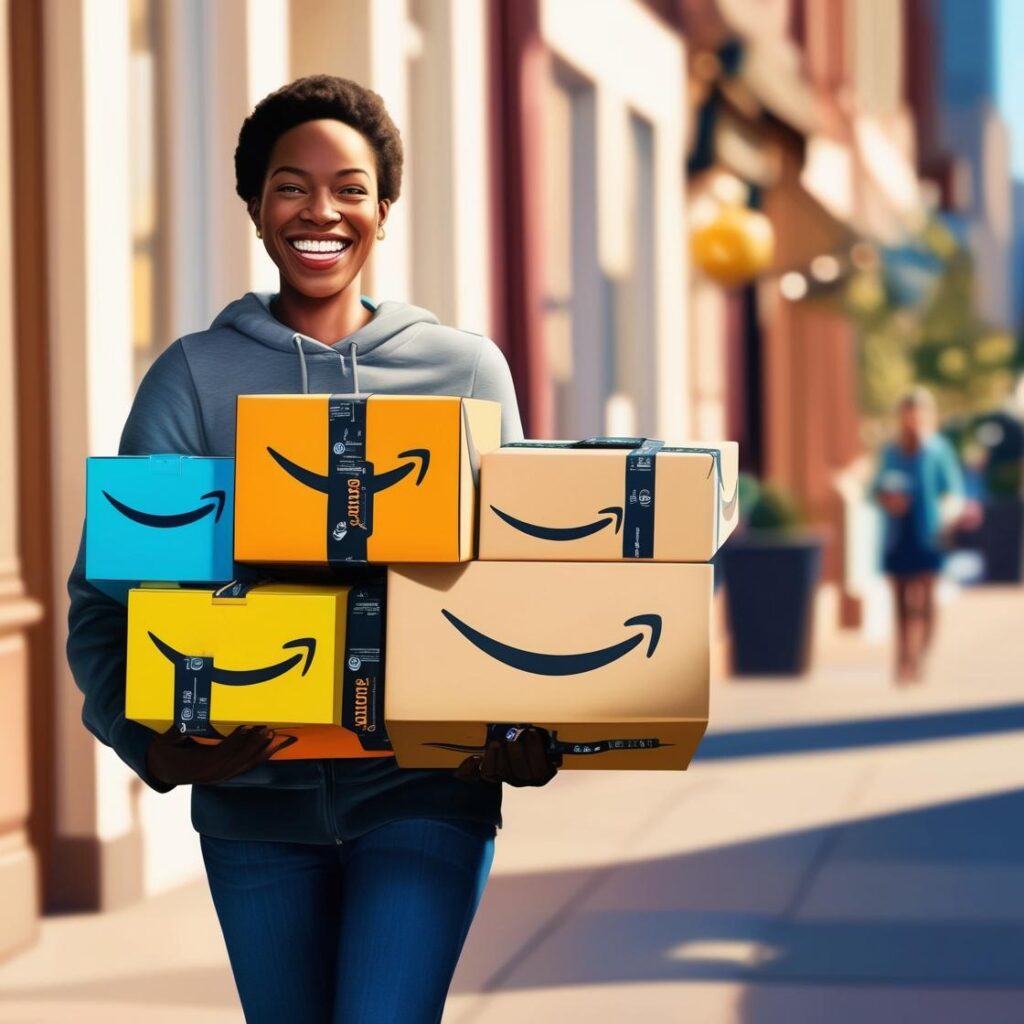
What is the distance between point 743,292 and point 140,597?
595 inches

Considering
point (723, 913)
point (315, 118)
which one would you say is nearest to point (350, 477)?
point (315, 118)

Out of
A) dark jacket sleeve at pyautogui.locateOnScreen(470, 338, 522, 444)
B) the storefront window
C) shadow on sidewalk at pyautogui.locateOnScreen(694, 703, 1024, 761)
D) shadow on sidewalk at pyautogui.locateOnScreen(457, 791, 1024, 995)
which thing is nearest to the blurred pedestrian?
shadow on sidewalk at pyautogui.locateOnScreen(694, 703, 1024, 761)

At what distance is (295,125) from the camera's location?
3072 millimetres

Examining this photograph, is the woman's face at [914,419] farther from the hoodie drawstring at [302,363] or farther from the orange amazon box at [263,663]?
the orange amazon box at [263,663]

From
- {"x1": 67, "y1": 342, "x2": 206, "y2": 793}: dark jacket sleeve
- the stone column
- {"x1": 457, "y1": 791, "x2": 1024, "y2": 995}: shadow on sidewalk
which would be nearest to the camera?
{"x1": 67, "y1": 342, "x2": 206, "y2": 793}: dark jacket sleeve

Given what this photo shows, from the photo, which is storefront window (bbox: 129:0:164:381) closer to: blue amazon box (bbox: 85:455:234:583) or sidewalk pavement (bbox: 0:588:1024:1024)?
sidewalk pavement (bbox: 0:588:1024:1024)

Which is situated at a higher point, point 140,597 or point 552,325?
point 552,325

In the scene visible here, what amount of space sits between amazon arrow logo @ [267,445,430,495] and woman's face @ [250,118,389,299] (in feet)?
0.99

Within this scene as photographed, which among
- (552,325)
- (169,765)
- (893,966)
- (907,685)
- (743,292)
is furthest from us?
(743,292)

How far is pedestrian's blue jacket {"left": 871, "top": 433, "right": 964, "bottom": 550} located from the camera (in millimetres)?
13594

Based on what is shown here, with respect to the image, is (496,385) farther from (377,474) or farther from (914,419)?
(914,419)

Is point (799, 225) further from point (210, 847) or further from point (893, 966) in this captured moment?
point (210, 847)

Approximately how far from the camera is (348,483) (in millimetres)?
2896

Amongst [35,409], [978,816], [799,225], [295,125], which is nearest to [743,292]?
[799,225]
